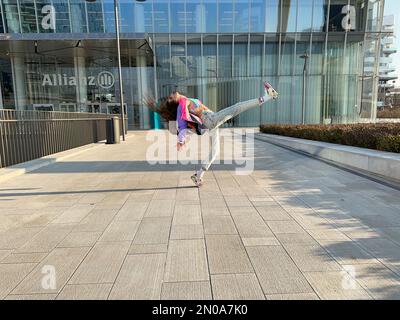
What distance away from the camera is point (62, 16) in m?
26.1

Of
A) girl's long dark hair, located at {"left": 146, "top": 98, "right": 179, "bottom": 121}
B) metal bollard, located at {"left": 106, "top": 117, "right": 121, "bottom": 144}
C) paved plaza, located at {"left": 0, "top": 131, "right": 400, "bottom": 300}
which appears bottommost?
paved plaza, located at {"left": 0, "top": 131, "right": 400, "bottom": 300}

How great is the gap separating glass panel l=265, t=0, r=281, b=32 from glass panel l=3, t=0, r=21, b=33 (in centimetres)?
2220

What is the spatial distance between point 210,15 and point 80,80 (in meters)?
13.6

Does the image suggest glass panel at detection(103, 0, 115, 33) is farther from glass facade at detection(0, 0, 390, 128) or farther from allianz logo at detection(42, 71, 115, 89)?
allianz logo at detection(42, 71, 115, 89)

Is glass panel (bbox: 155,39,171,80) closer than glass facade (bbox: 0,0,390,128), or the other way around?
glass facade (bbox: 0,0,390,128)

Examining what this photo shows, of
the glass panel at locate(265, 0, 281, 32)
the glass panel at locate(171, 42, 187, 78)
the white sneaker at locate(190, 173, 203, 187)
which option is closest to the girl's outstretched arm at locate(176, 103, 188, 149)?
the white sneaker at locate(190, 173, 203, 187)

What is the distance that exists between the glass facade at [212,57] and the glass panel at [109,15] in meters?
0.08

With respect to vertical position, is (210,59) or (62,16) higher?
(62,16)

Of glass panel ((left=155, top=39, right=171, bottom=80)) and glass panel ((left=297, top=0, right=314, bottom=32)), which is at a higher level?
glass panel ((left=297, top=0, right=314, bottom=32))

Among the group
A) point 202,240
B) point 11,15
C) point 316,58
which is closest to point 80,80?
point 11,15

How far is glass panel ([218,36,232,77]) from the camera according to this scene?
27.4 metres

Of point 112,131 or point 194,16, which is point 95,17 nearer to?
point 194,16

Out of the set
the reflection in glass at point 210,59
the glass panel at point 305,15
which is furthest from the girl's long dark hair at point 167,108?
the glass panel at point 305,15

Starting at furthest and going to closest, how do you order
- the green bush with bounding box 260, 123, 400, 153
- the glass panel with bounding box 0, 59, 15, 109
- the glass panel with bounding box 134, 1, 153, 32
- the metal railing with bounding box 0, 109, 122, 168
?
the glass panel with bounding box 0, 59, 15, 109, the glass panel with bounding box 134, 1, 153, 32, the metal railing with bounding box 0, 109, 122, 168, the green bush with bounding box 260, 123, 400, 153
